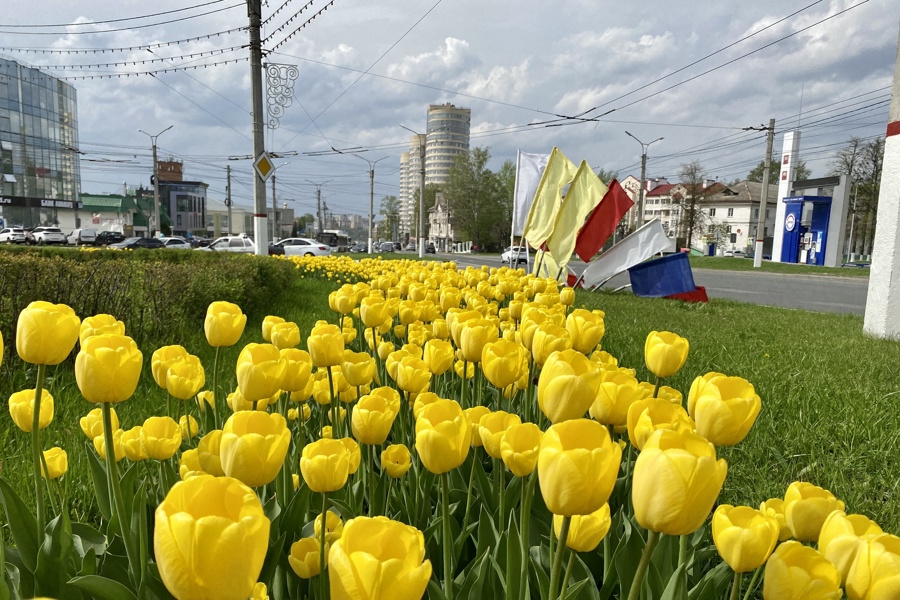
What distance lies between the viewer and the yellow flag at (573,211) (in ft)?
28.3

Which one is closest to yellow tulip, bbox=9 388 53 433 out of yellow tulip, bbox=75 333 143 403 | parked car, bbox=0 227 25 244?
yellow tulip, bbox=75 333 143 403

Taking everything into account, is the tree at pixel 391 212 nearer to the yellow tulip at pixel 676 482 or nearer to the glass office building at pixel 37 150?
the glass office building at pixel 37 150

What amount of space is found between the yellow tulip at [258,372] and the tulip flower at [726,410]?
852mm

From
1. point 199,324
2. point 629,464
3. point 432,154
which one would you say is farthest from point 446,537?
point 432,154

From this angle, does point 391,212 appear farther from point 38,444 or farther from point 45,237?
point 38,444

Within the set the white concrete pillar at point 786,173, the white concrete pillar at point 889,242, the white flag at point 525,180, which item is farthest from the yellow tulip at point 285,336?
the white concrete pillar at point 786,173

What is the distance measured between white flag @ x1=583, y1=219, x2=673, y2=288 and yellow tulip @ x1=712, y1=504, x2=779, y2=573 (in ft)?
29.8

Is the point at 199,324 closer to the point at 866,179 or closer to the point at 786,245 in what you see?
the point at 786,245

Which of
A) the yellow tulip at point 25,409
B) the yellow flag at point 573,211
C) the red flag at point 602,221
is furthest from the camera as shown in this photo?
the red flag at point 602,221

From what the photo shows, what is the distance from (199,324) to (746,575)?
16.4 feet

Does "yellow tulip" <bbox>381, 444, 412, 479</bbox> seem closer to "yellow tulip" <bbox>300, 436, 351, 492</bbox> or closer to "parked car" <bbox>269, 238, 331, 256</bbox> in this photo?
"yellow tulip" <bbox>300, 436, 351, 492</bbox>

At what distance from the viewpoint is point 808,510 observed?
3.03ft

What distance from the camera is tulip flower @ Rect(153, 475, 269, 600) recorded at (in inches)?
19.7

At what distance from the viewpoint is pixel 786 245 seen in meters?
34.2
